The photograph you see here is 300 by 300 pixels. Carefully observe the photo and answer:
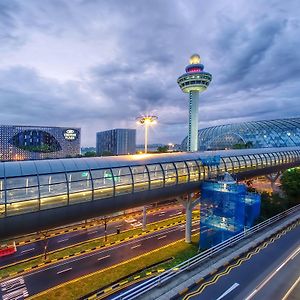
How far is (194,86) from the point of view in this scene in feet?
307

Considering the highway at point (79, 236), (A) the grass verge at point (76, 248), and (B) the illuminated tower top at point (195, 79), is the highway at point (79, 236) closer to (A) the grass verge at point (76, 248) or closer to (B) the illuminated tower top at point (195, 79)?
(A) the grass verge at point (76, 248)

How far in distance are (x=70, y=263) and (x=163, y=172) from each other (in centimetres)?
1708

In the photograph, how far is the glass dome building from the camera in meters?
131

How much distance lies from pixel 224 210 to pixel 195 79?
74062 mm

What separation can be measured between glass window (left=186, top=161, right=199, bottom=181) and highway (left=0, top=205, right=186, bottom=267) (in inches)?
705

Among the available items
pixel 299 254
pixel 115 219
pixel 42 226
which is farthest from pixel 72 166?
pixel 115 219

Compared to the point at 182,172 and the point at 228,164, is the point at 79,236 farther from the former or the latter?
the point at 228,164

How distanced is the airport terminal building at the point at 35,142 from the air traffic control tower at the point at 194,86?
109128mm

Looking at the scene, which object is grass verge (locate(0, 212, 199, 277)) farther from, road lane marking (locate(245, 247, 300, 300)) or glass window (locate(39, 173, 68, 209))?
road lane marking (locate(245, 247, 300, 300))

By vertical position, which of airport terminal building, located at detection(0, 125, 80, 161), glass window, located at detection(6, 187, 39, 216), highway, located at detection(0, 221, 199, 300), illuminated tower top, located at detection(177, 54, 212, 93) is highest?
illuminated tower top, located at detection(177, 54, 212, 93)

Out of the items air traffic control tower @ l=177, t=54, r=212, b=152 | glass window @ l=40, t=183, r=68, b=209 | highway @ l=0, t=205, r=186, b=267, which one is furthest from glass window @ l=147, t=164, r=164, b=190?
air traffic control tower @ l=177, t=54, r=212, b=152

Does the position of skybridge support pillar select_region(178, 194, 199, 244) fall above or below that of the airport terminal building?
below

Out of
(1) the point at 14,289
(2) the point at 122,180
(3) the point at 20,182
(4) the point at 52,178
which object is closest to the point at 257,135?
(2) the point at 122,180

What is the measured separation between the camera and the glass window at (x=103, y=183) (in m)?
20.1
